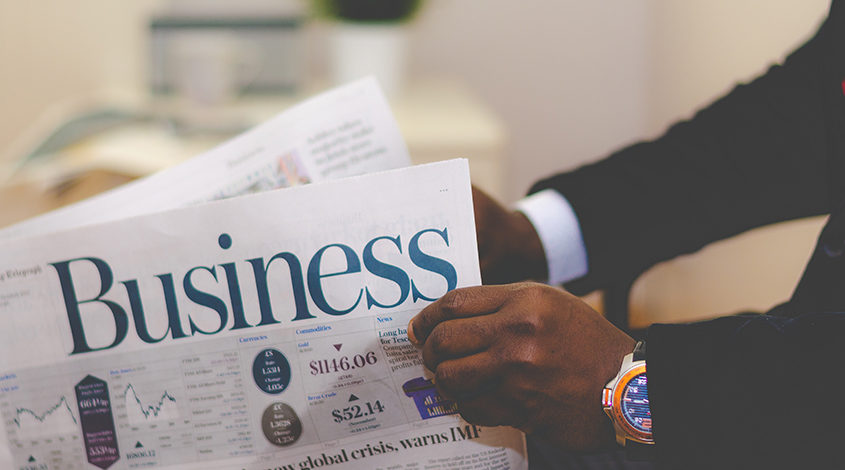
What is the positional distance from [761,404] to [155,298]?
38 cm

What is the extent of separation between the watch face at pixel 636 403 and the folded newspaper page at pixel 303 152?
27cm

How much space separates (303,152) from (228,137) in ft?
2.55

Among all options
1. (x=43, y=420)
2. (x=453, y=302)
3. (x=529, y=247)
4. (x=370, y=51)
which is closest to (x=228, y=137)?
(x=370, y=51)

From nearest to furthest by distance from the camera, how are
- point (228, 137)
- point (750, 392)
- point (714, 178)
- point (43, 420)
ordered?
point (750, 392), point (43, 420), point (714, 178), point (228, 137)

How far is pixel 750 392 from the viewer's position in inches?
16.2

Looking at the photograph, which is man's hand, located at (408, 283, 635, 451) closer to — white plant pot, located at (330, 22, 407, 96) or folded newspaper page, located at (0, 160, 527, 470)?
folded newspaper page, located at (0, 160, 527, 470)

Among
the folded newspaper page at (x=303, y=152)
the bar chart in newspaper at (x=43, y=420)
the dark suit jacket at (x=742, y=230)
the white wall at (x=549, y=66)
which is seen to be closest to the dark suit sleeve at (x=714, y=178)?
the dark suit jacket at (x=742, y=230)

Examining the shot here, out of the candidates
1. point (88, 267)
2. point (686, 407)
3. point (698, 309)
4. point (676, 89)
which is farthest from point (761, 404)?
point (676, 89)

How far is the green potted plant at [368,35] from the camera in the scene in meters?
1.44

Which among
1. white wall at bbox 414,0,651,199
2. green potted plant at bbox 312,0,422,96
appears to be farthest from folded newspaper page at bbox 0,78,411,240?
white wall at bbox 414,0,651,199

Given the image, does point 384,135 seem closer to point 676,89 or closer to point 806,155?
point 806,155

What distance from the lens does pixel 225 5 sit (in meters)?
1.78

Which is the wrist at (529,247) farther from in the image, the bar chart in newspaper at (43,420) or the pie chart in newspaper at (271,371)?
the bar chart in newspaper at (43,420)

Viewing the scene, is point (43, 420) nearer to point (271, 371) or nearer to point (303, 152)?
point (271, 371)
